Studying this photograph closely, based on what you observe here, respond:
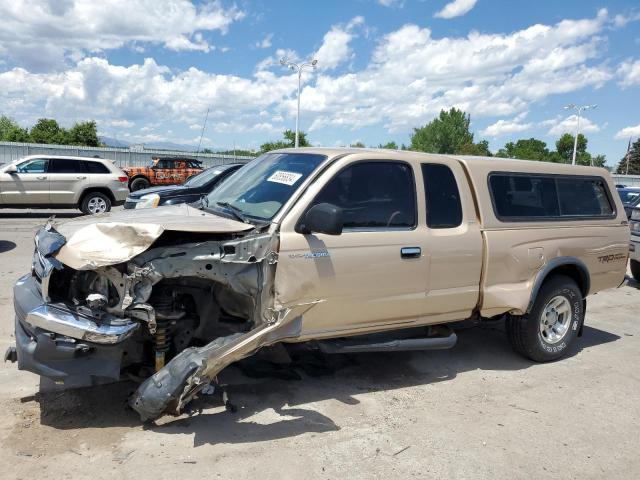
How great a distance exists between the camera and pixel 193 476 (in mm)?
3139

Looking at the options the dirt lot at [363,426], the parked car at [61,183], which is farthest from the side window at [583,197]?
the parked car at [61,183]

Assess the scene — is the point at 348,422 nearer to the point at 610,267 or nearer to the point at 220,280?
the point at 220,280

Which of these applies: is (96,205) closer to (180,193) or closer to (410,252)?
(180,193)

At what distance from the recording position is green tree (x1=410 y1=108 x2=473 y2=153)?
86.7 m

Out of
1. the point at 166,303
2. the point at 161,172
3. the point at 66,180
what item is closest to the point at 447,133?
the point at 161,172

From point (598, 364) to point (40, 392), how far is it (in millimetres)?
5117

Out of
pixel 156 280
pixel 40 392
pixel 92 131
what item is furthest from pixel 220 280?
pixel 92 131

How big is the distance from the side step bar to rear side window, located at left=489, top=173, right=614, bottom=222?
128 centimetres

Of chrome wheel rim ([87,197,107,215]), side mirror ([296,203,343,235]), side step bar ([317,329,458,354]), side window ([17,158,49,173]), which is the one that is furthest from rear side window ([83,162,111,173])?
side mirror ([296,203,343,235])

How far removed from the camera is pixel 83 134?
5491 centimetres

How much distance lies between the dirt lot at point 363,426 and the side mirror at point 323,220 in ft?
4.59

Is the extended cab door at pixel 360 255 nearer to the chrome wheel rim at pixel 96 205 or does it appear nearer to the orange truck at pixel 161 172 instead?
the chrome wheel rim at pixel 96 205

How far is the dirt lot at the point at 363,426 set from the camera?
330 cm

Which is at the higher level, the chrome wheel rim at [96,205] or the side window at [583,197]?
the side window at [583,197]
